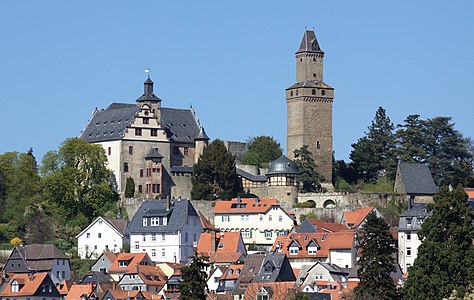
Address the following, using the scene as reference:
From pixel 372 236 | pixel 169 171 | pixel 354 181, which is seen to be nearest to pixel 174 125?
pixel 169 171

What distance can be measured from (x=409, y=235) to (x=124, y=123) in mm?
24809

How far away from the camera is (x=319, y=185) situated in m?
112

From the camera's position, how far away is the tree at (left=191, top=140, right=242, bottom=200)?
356 ft

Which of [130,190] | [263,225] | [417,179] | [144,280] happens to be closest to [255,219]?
[263,225]

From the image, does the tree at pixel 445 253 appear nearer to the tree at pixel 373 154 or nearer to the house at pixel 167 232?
the house at pixel 167 232

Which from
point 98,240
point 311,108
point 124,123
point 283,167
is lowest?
point 98,240

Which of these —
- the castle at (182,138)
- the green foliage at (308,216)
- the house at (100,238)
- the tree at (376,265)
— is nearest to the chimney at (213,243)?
the house at (100,238)

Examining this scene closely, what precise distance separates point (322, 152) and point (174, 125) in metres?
10.2

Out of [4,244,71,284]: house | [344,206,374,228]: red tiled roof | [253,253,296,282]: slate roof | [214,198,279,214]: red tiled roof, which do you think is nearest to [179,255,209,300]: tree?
[253,253,296,282]: slate roof

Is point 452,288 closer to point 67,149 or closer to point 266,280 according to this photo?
point 266,280

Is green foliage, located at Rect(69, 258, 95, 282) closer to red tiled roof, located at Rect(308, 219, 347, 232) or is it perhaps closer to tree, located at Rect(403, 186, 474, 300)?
red tiled roof, located at Rect(308, 219, 347, 232)

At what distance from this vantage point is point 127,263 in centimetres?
9812

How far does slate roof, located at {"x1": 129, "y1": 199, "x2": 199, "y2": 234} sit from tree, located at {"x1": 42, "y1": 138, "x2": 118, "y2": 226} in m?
3.94

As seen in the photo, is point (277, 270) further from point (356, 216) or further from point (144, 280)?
point (356, 216)
